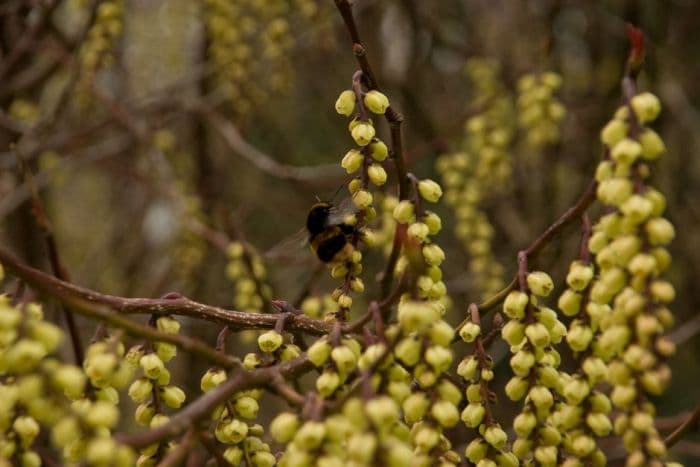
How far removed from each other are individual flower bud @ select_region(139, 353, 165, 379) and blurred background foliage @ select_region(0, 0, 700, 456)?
40.1 inches

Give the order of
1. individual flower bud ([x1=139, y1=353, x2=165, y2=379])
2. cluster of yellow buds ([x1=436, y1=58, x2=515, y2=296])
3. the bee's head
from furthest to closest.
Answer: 1. cluster of yellow buds ([x1=436, y1=58, x2=515, y2=296])
2. the bee's head
3. individual flower bud ([x1=139, y1=353, x2=165, y2=379])

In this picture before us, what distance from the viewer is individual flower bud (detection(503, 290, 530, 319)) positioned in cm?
131

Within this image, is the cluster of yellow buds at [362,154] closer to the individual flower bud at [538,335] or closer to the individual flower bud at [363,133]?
the individual flower bud at [363,133]

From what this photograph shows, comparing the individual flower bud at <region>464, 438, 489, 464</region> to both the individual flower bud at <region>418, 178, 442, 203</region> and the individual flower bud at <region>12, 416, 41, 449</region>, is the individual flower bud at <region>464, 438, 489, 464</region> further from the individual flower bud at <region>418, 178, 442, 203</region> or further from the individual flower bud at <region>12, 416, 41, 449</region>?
the individual flower bud at <region>12, 416, 41, 449</region>

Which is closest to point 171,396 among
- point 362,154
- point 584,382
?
Result: point 362,154

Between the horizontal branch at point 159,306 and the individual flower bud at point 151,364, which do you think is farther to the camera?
the individual flower bud at point 151,364

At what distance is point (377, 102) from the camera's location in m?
1.44

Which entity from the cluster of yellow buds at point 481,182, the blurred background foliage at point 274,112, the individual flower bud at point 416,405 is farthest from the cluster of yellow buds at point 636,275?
the cluster of yellow buds at point 481,182

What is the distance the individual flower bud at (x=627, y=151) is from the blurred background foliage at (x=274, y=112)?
129cm

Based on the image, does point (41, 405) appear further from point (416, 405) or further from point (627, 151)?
point (627, 151)

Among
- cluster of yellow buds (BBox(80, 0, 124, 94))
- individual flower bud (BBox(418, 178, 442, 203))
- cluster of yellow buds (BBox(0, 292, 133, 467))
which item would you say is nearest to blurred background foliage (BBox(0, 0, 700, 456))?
cluster of yellow buds (BBox(80, 0, 124, 94))

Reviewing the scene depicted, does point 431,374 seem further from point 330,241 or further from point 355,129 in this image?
point 330,241

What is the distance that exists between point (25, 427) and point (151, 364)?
220mm

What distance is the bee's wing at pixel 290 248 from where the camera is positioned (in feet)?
6.45
